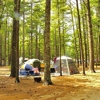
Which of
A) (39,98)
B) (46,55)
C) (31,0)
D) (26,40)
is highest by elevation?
(31,0)

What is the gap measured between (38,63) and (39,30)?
15.3 metres

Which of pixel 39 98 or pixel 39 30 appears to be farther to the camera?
pixel 39 30

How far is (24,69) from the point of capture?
1744 cm

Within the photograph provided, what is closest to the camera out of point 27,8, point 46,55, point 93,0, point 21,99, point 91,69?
point 21,99

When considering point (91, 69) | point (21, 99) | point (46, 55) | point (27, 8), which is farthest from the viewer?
point (27, 8)

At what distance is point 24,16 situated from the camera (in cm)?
2991

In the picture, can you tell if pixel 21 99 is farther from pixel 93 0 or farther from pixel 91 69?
pixel 93 0

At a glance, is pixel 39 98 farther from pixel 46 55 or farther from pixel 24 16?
pixel 24 16

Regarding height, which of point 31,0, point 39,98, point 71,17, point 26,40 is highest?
point 31,0

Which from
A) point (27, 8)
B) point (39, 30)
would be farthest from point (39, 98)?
point (39, 30)

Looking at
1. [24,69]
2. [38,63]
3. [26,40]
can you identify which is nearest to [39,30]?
[26,40]

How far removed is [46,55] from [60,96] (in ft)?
11.1

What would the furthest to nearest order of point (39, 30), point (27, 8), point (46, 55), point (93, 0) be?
point (39, 30), point (27, 8), point (93, 0), point (46, 55)

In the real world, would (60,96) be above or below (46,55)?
below
